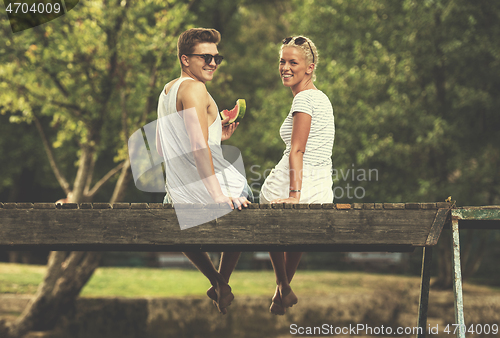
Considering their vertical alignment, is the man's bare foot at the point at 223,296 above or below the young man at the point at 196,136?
below

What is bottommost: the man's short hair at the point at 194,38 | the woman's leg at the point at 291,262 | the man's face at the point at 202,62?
the woman's leg at the point at 291,262

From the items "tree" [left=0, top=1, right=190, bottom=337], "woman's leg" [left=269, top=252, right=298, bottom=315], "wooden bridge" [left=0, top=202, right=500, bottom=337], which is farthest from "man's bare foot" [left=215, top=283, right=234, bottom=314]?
"tree" [left=0, top=1, right=190, bottom=337]

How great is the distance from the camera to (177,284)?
15.9 metres

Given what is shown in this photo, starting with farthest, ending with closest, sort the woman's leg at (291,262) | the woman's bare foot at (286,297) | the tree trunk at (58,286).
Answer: the tree trunk at (58,286), the woman's leg at (291,262), the woman's bare foot at (286,297)

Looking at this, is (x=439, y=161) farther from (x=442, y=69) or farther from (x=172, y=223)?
(x=172, y=223)

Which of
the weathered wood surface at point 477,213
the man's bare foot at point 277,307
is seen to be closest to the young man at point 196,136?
the man's bare foot at point 277,307

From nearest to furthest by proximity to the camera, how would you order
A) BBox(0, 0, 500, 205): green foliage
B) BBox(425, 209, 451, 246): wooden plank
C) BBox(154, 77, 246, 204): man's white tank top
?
BBox(425, 209, 451, 246): wooden plank → BBox(154, 77, 246, 204): man's white tank top → BBox(0, 0, 500, 205): green foliage

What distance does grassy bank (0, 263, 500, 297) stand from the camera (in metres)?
14.6

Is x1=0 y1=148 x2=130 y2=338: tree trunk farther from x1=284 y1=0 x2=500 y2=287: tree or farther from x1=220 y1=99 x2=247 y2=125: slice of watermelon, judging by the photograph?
x1=220 y1=99 x2=247 y2=125: slice of watermelon

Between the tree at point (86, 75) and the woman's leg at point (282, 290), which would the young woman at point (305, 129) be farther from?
the tree at point (86, 75)

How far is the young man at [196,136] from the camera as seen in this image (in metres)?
3.22

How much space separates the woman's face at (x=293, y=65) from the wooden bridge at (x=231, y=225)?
105 cm

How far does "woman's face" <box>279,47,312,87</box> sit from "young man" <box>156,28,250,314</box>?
49cm

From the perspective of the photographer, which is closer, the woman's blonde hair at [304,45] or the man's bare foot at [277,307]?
the woman's blonde hair at [304,45]
